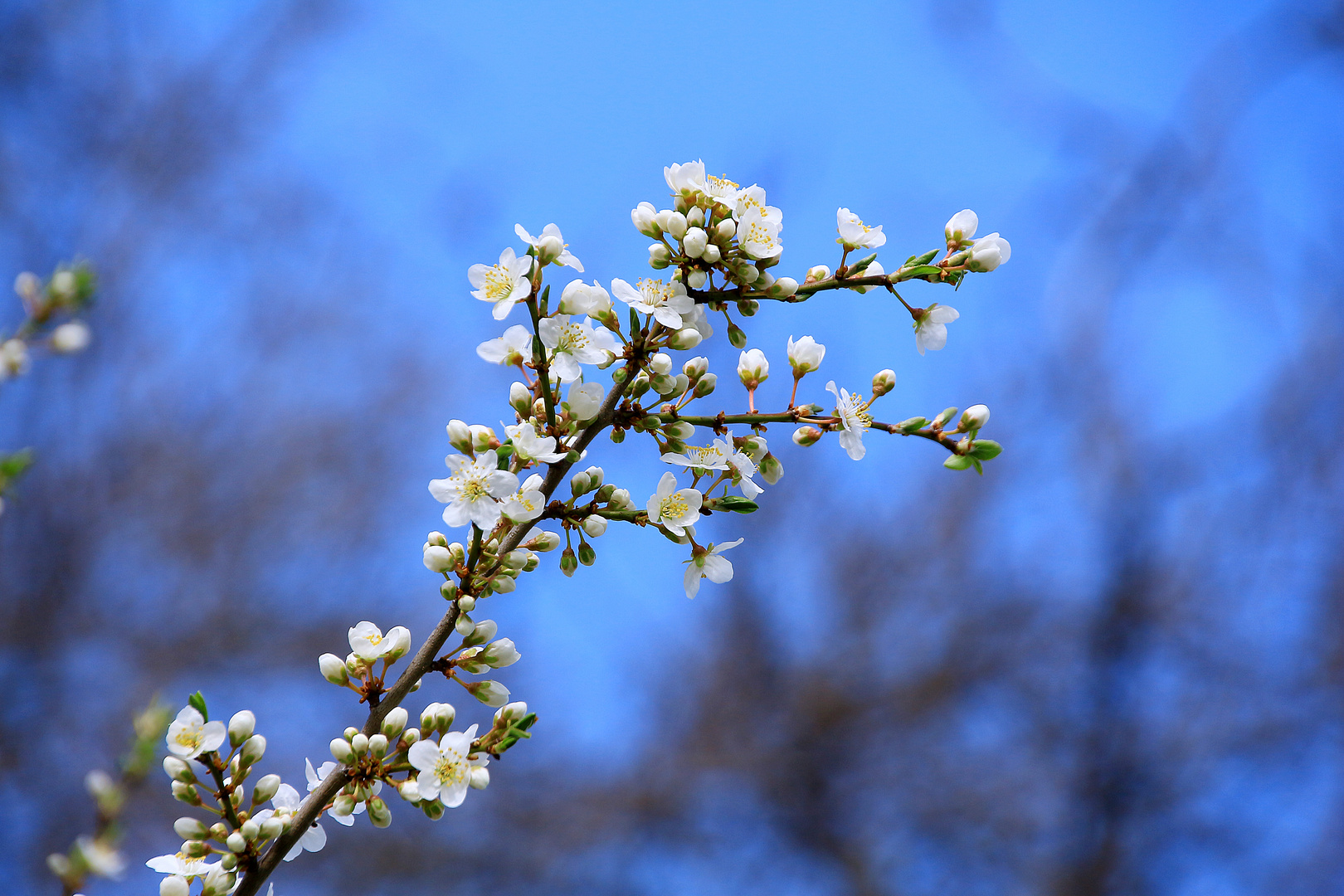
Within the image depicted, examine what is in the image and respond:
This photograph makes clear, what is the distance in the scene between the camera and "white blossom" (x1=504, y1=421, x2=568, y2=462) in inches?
42.8

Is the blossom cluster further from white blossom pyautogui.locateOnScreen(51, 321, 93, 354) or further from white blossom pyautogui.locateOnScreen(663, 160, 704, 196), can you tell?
white blossom pyautogui.locateOnScreen(51, 321, 93, 354)

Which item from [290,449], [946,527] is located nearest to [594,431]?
[290,449]

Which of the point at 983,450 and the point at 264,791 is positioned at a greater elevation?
the point at 983,450

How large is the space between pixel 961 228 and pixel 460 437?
855 mm

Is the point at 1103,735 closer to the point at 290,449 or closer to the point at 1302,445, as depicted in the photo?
the point at 1302,445

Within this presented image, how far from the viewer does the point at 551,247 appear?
3.78 ft

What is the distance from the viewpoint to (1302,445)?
26.9 ft

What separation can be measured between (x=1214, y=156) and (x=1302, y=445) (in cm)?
298

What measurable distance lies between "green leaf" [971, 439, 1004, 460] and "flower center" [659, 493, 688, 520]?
440 millimetres

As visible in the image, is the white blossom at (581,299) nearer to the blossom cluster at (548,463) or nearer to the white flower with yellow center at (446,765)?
the blossom cluster at (548,463)

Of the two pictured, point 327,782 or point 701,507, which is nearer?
point 327,782

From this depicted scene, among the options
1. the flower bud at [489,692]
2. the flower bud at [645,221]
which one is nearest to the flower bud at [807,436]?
the flower bud at [645,221]

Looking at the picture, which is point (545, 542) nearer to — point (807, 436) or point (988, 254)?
point (807, 436)

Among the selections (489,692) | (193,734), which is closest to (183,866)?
(193,734)
